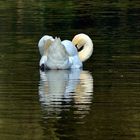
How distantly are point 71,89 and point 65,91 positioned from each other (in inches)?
9.1

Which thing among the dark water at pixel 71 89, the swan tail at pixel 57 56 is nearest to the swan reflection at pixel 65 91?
the dark water at pixel 71 89

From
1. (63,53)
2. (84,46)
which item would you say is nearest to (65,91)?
(63,53)

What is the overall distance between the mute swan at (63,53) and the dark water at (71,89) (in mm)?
205

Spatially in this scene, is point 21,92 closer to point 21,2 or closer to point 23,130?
point 23,130

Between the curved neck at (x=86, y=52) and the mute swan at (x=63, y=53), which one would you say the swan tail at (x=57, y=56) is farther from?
the curved neck at (x=86, y=52)

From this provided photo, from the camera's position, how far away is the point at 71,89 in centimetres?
1433

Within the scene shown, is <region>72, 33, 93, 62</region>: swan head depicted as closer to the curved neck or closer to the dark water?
the curved neck

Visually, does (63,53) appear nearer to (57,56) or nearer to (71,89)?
(57,56)

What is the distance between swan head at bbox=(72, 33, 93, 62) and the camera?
58.3 feet

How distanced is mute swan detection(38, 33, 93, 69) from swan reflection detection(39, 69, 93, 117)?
16cm

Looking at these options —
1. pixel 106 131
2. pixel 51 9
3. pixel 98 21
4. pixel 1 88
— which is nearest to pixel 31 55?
pixel 1 88

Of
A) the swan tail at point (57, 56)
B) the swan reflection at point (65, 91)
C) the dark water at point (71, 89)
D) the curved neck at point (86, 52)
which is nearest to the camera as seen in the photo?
the dark water at point (71, 89)

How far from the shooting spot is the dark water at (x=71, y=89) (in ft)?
37.0

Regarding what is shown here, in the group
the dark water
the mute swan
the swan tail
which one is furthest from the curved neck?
the swan tail
